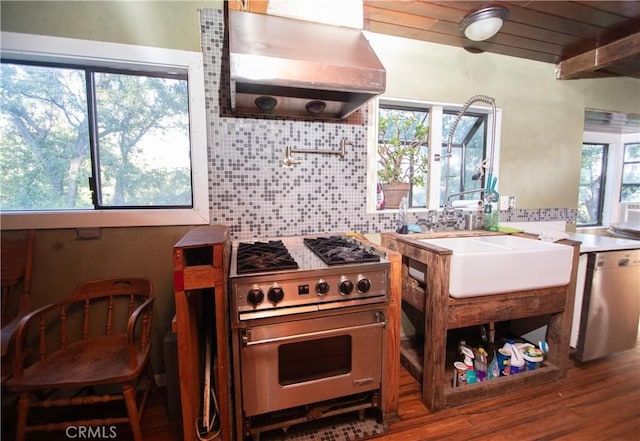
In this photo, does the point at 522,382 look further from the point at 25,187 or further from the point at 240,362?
the point at 25,187

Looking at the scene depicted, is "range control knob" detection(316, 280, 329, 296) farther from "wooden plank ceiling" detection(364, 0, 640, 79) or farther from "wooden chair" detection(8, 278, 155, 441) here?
"wooden plank ceiling" detection(364, 0, 640, 79)

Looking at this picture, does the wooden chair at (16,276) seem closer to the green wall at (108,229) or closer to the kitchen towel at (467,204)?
the green wall at (108,229)

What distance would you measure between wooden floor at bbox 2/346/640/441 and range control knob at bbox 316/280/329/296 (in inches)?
33.5

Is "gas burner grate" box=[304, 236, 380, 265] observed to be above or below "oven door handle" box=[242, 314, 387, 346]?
above

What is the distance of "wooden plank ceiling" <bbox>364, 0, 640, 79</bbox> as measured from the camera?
162 cm

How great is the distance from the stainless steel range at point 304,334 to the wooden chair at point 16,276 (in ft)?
3.70

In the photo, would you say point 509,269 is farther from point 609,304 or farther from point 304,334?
point 304,334

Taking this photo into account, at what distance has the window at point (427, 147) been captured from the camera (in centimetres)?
211

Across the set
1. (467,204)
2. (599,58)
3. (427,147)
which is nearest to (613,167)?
(599,58)

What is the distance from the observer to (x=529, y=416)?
1512 mm

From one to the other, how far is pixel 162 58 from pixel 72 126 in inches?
26.0

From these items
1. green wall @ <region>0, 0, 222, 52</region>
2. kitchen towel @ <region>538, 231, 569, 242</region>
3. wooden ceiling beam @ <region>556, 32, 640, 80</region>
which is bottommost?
kitchen towel @ <region>538, 231, 569, 242</region>

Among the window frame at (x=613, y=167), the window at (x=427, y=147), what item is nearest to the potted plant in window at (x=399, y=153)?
the window at (x=427, y=147)

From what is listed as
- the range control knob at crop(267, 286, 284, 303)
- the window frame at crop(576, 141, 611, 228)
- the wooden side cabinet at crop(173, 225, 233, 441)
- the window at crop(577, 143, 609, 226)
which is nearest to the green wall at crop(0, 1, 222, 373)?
the wooden side cabinet at crop(173, 225, 233, 441)
